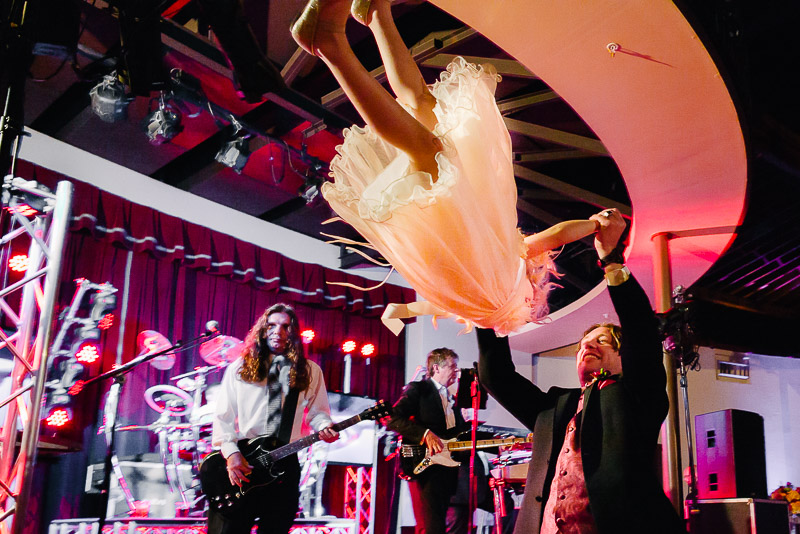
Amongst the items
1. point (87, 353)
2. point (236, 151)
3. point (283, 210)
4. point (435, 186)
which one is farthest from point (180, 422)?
point (435, 186)

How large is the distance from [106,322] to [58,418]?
0.97 metres

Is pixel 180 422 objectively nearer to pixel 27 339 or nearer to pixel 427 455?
pixel 27 339

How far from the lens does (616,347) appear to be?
7.93ft

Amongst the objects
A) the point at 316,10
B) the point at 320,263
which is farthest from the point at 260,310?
the point at 316,10

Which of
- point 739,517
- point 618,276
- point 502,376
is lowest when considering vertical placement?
point 739,517

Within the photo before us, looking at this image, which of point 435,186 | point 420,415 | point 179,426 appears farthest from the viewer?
point 179,426

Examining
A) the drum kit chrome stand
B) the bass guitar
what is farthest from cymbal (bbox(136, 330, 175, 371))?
the bass guitar

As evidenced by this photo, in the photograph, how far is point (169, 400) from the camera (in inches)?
275

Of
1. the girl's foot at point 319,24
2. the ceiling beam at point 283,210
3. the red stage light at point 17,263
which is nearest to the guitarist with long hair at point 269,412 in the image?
the girl's foot at point 319,24

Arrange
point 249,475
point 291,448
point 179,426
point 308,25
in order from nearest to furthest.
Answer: point 308,25, point 249,475, point 291,448, point 179,426

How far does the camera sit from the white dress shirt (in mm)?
3760

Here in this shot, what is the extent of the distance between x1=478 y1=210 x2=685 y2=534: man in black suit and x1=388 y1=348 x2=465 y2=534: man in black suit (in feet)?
8.58

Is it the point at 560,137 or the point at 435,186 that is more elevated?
the point at 560,137

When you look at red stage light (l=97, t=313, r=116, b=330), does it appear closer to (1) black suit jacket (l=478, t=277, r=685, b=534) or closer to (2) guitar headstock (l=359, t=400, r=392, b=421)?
(2) guitar headstock (l=359, t=400, r=392, b=421)
